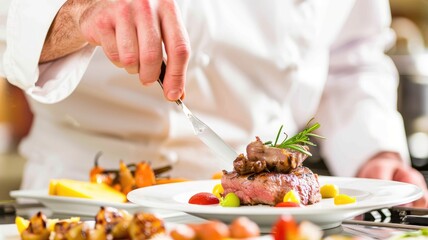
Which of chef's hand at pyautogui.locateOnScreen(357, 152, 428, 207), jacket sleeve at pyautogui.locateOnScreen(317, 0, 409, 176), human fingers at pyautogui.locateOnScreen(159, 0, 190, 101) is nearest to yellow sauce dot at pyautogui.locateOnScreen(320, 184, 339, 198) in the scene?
human fingers at pyautogui.locateOnScreen(159, 0, 190, 101)

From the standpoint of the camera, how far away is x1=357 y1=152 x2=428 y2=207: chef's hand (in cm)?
174

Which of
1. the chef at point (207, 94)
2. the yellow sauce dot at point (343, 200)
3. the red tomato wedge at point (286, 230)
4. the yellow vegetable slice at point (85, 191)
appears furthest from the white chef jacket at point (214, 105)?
the red tomato wedge at point (286, 230)

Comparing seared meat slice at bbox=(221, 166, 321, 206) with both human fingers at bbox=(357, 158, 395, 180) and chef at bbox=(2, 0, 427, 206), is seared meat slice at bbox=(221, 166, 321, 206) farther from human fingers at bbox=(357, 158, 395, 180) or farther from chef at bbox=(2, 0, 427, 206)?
human fingers at bbox=(357, 158, 395, 180)

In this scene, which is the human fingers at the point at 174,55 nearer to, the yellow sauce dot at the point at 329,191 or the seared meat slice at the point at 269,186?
the seared meat slice at the point at 269,186

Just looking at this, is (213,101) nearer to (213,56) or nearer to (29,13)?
(213,56)

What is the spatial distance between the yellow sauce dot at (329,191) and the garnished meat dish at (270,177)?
0.05m

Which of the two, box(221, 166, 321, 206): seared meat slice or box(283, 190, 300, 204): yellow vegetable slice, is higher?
box(221, 166, 321, 206): seared meat slice

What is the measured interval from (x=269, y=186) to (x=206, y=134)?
16 centimetres

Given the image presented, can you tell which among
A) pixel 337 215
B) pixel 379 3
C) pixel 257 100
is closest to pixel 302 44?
pixel 257 100

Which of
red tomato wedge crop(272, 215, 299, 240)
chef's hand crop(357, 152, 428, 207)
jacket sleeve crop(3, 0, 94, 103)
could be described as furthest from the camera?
chef's hand crop(357, 152, 428, 207)

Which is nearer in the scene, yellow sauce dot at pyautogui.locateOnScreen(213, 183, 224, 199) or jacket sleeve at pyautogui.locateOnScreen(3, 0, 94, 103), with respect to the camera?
yellow sauce dot at pyautogui.locateOnScreen(213, 183, 224, 199)

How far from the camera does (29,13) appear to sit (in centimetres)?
144

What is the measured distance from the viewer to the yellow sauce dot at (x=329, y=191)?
117 cm

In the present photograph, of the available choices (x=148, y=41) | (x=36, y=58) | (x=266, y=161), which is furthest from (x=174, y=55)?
(x=36, y=58)
